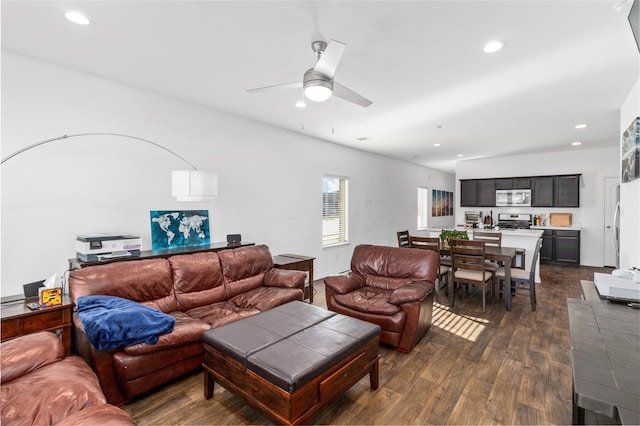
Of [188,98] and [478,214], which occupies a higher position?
[188,98]

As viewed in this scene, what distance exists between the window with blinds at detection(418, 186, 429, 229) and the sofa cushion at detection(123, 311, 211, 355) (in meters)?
8.49

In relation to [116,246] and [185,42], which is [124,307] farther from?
[185,42]

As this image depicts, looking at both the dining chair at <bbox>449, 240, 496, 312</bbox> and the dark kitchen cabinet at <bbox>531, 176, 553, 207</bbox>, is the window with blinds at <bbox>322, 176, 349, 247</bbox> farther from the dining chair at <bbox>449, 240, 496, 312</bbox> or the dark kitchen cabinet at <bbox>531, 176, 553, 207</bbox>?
the dark kitchen cabinet at <bbox>531, 176, 553, 207</bbox>

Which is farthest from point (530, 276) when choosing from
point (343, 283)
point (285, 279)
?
point (285, 279)

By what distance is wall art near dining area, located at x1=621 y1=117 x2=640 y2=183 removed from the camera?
287 centimetres

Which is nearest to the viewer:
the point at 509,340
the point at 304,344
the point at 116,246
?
the point at 304,344

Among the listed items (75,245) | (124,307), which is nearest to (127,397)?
(124,307)

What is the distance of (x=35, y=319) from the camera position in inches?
87.5

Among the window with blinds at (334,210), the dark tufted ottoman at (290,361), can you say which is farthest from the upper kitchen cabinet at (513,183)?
the dark tufted ottoman at (290,361)

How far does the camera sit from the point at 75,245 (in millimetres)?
2916

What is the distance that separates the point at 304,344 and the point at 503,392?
163cm

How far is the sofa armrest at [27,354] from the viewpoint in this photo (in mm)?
1677

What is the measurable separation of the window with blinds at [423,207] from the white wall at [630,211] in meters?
→ 6.07

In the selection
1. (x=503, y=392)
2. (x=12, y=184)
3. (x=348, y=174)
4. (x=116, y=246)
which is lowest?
(x=503, y=392)
